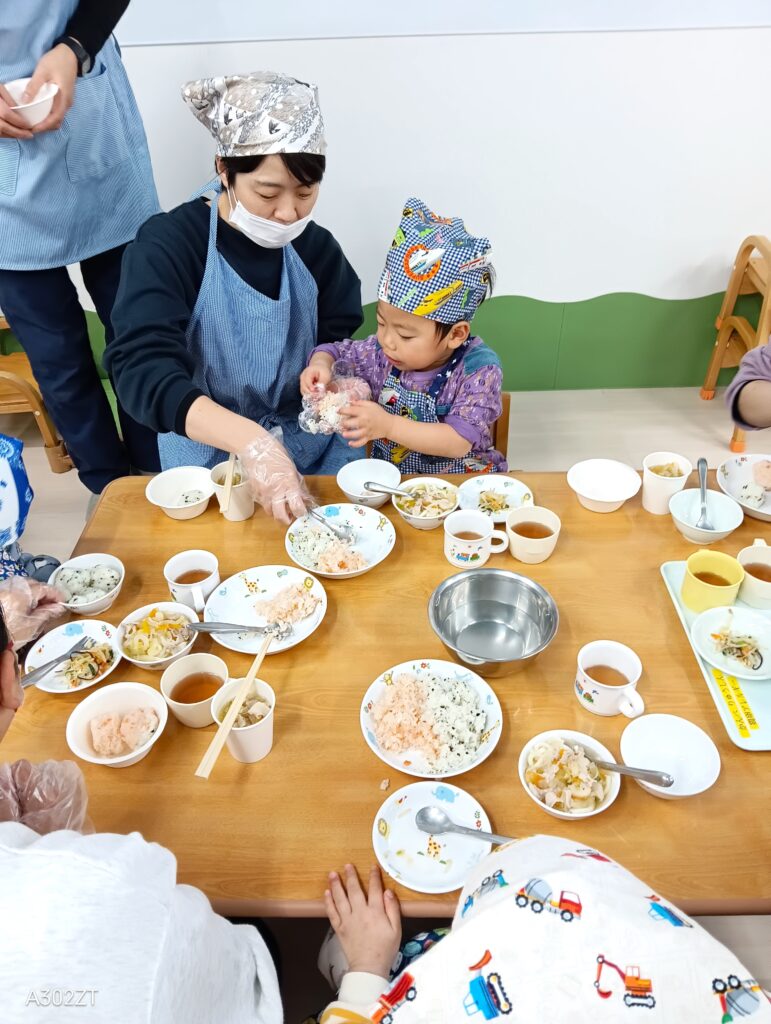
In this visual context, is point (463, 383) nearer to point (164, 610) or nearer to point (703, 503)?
point (703, 503)

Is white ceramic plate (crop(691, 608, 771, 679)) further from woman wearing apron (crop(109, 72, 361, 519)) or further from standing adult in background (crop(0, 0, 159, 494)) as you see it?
standing adult in background (crop(0, 0, 159, 494))

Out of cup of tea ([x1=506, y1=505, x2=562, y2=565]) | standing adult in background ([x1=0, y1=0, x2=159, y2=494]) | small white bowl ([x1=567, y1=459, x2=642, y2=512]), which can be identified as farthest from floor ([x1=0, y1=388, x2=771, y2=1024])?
cup of tea ([x1=506, y1=505, x2=562, y2=565])

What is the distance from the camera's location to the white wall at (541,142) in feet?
10.2

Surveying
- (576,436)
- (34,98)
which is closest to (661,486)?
(576,436)

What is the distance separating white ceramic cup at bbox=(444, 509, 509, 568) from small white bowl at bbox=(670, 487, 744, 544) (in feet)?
1.47

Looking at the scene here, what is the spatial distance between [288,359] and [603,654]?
1.49 m

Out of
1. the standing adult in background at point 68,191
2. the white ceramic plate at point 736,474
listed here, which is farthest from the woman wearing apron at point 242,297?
the white ceramic plate at point 736,474

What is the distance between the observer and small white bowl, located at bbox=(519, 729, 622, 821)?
1.11m

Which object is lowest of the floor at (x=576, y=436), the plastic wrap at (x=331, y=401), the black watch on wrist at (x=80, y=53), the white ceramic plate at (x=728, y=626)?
the floor at (x=576, y=436)

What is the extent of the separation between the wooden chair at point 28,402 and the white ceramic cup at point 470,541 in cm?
269

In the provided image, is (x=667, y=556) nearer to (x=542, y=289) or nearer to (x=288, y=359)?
(x=288, y=359)

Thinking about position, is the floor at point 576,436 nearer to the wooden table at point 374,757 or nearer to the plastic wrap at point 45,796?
the wooden table at point 374,757

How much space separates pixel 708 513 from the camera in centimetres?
173

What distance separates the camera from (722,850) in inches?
42.8
